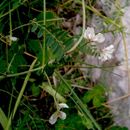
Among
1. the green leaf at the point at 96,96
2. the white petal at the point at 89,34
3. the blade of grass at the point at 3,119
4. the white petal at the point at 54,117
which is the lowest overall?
the green leaf at the point at 96,96

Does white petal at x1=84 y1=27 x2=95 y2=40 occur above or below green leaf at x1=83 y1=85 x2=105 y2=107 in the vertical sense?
above

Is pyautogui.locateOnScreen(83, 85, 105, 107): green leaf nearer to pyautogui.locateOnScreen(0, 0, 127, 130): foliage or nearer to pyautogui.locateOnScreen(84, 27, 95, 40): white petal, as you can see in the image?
pyautogui.locateOnScreen(0, 0, 127, 130): foliage

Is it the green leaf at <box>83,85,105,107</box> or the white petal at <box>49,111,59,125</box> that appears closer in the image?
the white petal at <box>49,111,59,125</box>

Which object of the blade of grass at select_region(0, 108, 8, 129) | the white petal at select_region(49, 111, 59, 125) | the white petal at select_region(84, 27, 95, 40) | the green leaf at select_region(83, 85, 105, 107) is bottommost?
the green leaf at select_region(83, 85, 105, 107)

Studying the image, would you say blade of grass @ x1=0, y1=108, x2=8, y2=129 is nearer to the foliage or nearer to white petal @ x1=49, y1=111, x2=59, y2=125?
the foliage

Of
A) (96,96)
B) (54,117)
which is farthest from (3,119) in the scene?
(96,96)

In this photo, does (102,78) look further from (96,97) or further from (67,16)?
(67,16)

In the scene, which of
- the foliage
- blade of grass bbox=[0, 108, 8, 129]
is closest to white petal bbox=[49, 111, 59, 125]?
the foliage

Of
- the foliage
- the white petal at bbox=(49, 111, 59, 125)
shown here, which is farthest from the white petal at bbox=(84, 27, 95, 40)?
the white petal at bbox=(49, 111, 59, 125)

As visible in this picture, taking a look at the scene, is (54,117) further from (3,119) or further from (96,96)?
(96,96)

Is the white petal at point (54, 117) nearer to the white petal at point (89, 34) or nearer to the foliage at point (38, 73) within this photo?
the foliage at point (38, 73)

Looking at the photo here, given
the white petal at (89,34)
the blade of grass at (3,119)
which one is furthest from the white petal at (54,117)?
the white petal at (89,34)
